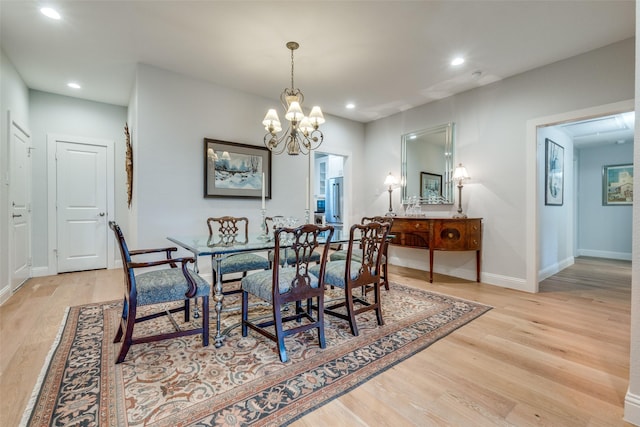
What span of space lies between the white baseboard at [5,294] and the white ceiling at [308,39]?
250 centimetres

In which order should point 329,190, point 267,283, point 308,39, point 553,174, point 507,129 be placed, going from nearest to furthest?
1. point 267,283
2. point 308,39
3. point 507,129
4. point 553,174
5. point 329,190

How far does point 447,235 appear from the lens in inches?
154

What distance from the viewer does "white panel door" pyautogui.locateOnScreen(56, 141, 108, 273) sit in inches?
171

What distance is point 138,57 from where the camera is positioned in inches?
127

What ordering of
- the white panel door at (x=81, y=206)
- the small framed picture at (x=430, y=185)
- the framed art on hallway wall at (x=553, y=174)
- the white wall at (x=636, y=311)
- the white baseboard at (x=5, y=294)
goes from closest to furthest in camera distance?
the white wall at (x=636, y=311), the white baseboard at (x=5, y=294), the framed art on hallway wall at (x=553, y=174), the white panel door at (x=81, y=206), the small framed picture at (x=430, y=185)

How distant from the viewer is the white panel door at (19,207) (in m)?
3.35

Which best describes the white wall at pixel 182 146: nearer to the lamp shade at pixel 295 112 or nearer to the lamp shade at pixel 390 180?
the lamp shade at pixel 295 112

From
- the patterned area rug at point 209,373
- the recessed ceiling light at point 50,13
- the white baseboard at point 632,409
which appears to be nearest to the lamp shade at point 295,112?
the patterned area rug at point 209,373

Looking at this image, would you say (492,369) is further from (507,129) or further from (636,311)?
(507,129)

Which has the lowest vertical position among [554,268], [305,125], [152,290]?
[554,268]

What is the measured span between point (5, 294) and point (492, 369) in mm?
4554

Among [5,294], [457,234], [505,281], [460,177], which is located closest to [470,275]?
[505,281]

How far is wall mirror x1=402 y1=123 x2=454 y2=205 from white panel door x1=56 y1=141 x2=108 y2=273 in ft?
16.0

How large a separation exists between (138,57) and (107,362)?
3.06 metres
